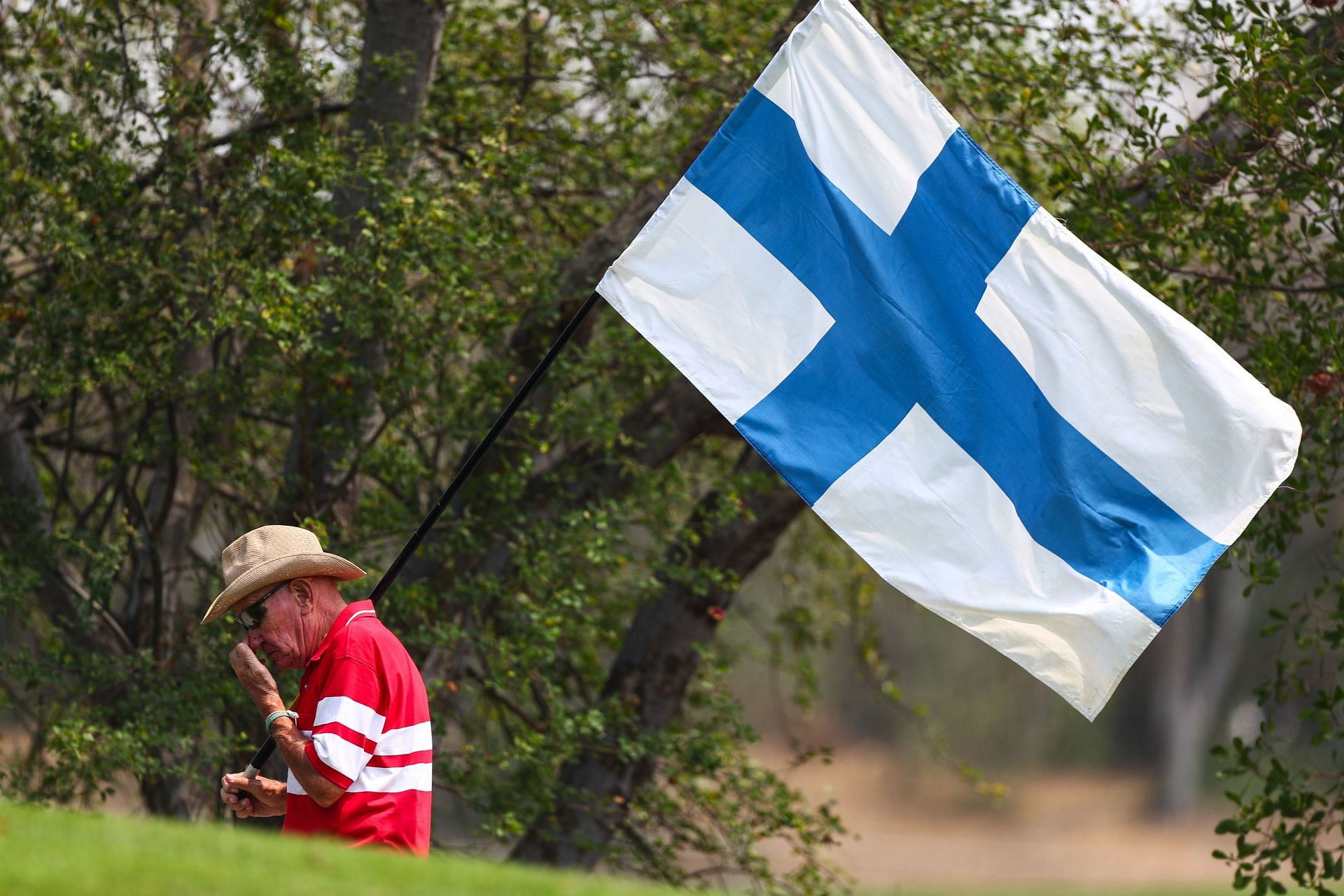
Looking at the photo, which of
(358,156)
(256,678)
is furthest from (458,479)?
(358,156)

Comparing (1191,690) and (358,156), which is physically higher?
(1191,690)

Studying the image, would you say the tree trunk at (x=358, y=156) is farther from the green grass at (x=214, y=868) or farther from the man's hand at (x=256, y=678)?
the green grass at (x=214, y=868)

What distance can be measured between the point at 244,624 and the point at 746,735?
4.56 meters

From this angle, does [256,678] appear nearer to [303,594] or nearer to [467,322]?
[303,594]

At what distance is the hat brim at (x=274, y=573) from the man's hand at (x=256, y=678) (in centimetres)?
18

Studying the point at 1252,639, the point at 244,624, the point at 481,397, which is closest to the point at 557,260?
the point at 481,397

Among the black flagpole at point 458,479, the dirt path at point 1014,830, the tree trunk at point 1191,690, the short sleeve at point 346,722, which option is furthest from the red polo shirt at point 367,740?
the tree trunk at point 1191,690

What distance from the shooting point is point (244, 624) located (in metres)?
4.30

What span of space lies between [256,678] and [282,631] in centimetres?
20

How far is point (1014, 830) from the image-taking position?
45.0 m

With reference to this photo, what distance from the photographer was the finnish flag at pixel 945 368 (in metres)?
4.69

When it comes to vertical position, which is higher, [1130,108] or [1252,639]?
[1252,639]

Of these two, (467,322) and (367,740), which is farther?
(467,322)

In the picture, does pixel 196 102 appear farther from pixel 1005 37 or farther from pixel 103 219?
pixel 1005 37
